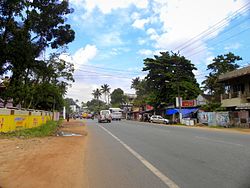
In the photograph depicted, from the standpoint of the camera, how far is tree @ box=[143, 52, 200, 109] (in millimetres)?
62938

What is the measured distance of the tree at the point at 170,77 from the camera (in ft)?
206

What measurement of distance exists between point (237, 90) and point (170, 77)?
21.0 metres

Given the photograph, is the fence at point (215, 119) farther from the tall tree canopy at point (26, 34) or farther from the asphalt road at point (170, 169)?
the asphalt road at point (170, 169)

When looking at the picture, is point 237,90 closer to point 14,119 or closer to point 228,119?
point 228,119

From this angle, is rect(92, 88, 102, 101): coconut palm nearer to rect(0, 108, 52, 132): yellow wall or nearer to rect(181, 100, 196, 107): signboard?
rect(181, 100, 196, 107): signboard

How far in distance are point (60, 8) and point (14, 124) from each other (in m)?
11.0

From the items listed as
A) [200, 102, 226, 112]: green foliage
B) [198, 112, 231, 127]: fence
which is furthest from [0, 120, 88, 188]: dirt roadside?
[200, 102, 226, 112]: green foliage

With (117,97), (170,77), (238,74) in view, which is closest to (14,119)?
(238,74)

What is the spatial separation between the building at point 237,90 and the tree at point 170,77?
16996mm

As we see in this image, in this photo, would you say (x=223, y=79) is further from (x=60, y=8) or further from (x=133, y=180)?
(x=133, y=180)

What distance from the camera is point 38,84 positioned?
4631 centimetres

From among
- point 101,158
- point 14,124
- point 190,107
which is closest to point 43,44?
point 14,124

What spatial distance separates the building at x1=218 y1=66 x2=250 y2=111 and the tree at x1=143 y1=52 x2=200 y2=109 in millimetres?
16996

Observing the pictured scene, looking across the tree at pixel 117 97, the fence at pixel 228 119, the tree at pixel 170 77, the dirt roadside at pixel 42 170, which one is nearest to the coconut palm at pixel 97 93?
the tree at pixel 117 97
